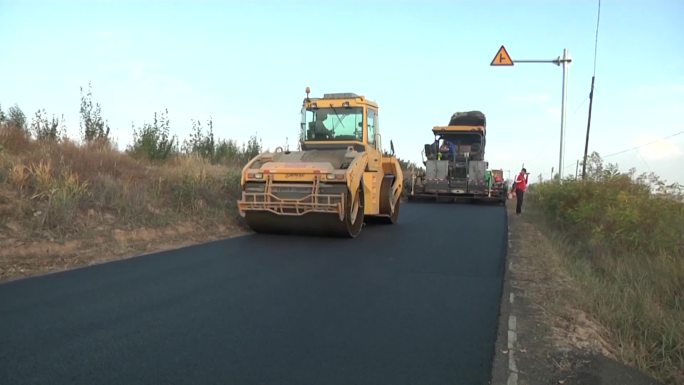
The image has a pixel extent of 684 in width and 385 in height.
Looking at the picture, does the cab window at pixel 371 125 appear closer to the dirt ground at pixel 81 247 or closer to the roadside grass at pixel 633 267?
the dirt ground at pixel 81 247

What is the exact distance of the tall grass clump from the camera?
5117 mm

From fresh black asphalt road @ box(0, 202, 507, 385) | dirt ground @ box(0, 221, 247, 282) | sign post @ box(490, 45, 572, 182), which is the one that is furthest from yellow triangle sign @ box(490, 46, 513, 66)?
dirt ground @ box(0, 221, 247, 282)

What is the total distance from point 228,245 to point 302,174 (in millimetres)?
2035

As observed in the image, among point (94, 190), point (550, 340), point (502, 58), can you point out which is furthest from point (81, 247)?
point (502, 58)

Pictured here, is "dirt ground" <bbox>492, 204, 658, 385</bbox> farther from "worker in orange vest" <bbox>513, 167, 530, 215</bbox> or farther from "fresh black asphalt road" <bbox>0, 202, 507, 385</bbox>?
"worker in orange vest" <bbox>513, 167, 530, 215</bbox>

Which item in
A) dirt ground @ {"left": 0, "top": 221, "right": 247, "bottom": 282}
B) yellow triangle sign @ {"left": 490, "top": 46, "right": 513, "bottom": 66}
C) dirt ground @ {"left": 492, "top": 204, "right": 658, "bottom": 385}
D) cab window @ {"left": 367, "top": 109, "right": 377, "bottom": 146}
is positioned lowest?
dirt ground @ {"left": 492, "top": 204, "right": 658, "bottom": 385}

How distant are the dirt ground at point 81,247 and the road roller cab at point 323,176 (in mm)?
1211

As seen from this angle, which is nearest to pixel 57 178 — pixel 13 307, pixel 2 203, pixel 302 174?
pixel 2 203

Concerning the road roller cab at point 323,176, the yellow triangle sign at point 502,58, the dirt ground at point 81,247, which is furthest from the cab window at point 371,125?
the yellow triangle sign at point 502,58

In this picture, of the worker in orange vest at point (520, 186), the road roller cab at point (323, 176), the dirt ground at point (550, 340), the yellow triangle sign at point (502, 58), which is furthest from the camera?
the worker in orange vest at point (520, 186)

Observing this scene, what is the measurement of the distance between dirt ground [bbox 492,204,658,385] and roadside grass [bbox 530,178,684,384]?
0.23 m

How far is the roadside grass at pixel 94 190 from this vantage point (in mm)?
8945

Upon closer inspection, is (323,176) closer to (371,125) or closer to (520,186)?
(371,125)

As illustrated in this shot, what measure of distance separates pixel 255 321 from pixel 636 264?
251 inches
